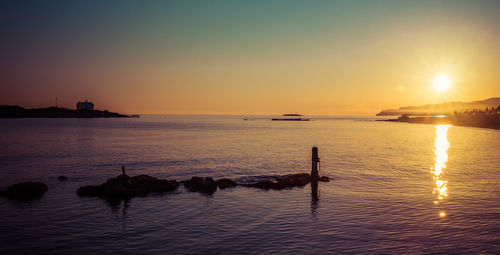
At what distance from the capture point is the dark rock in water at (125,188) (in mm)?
23844

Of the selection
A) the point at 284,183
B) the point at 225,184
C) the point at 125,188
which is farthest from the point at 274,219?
the point at 125,188

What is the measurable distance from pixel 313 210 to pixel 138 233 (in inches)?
406

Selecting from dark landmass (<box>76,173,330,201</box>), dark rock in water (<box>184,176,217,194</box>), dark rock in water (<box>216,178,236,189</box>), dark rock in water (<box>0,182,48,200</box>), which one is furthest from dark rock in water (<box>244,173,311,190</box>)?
dark rock in water (<box>0,182,48,200</box>)

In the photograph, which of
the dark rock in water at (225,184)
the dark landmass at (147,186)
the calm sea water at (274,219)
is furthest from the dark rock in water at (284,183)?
the calm sea water at (274,219)

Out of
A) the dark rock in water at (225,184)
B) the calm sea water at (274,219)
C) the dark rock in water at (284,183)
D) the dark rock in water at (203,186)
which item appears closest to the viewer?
the calm sea water at (274,219)

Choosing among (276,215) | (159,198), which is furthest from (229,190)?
(276,215)

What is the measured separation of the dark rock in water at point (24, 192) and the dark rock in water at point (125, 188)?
9.15ft

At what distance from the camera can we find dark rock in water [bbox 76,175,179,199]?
2384 centimetres

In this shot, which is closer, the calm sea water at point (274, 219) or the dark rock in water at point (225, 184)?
the calm sea water at point (274, 219)

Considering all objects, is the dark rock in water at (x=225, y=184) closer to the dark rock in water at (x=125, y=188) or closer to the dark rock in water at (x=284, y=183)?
the dark rock in water at (x=284, y=183)

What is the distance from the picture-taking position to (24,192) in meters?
23.9

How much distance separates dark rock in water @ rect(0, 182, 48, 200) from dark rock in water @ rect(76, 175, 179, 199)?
2789mm

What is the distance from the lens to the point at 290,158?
158ft

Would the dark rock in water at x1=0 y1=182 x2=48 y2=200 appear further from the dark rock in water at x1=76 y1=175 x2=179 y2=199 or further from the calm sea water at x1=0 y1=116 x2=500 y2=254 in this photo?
the dark rock in water at x1=76 y1=175 x2=179 y2=199
